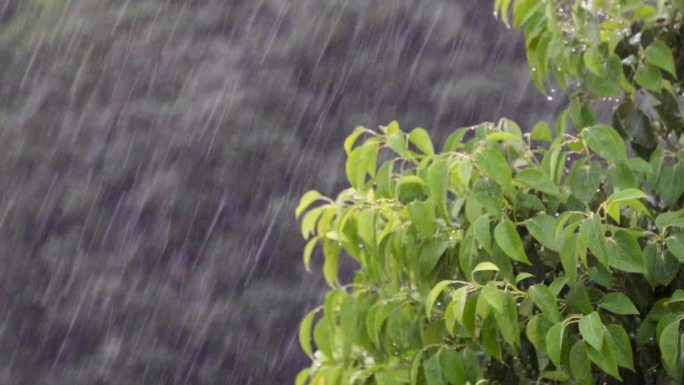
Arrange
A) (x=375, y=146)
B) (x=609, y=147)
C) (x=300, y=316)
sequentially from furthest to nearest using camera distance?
1. (x=300, y=316)
2. (x=375, y=146)
3. (x=609, y=147)

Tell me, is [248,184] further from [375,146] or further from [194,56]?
[375,146]

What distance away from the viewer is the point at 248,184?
14.1ft

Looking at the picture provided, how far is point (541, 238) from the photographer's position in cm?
144

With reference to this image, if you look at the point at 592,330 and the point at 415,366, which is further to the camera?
the point at 415,366

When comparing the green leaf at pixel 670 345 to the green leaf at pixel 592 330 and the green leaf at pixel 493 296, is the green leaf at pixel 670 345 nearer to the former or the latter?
the green leaf at pixel 592 330

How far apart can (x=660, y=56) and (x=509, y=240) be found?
0.32 m

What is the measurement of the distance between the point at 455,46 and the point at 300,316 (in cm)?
118

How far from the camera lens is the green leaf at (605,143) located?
1421 mm

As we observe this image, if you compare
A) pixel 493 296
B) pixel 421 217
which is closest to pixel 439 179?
pixel 421 217

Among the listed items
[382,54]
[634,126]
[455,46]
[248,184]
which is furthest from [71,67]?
[634,126]

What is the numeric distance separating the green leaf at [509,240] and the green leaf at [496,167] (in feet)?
0.16

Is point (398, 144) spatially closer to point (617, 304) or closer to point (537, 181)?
point (537, 181)

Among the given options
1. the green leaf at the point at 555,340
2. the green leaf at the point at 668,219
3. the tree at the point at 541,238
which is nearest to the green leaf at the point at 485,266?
the tree at the point at 541,238

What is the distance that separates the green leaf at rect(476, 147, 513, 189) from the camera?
1415 millimetres
